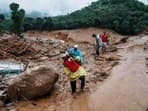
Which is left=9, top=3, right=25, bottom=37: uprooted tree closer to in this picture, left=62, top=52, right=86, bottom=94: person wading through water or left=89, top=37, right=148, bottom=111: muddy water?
left=89, top=37, right=148, bottom=111: muddy water

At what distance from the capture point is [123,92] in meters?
11.9

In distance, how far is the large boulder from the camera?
37.5 feet

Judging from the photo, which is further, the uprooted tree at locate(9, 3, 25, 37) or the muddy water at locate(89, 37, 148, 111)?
the uprooted tree at locate(9, 3, 25, 37)

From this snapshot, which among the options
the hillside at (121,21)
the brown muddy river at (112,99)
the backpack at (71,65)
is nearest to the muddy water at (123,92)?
the brown muddy river at (112,99)

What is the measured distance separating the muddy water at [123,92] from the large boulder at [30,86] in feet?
5.64

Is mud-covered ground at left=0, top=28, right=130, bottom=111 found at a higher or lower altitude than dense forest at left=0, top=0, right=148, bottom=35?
lower

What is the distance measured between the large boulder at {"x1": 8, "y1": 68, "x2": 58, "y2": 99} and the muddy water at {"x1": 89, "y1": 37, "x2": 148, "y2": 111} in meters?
1.72

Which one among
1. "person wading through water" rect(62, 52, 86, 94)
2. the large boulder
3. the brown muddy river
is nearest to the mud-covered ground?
the brown muddy river

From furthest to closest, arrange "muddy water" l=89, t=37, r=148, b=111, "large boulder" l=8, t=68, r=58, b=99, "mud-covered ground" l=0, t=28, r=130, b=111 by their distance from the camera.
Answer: "large boulder" l=8, t=68, r=58, b=99
"mud-covered ground" l=0, t=28, r=130, b=111
"muddy water" l=89, t=37, r=148, b=111

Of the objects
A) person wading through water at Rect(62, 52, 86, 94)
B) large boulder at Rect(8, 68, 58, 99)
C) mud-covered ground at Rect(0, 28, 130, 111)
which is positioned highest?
person wading through water at Rect(62, 52, 86, 94)

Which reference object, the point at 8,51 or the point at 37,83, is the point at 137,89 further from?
the point at 8,51

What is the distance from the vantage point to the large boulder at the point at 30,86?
37.5 feet

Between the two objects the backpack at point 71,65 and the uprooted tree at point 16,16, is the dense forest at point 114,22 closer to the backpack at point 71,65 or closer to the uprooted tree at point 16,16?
the uprooted tree at point 16,16

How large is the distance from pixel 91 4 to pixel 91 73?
4736 centimetres
